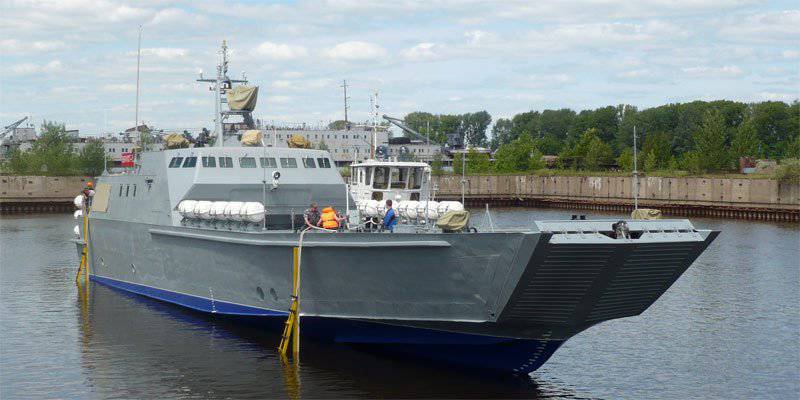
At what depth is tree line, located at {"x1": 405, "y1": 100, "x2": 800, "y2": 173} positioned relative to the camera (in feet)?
284

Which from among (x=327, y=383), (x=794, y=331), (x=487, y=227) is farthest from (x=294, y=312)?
(x=794, y=331)

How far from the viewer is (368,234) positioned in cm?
1880

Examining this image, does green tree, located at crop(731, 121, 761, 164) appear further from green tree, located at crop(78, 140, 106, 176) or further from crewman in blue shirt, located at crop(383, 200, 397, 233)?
crewman in blue shirt, located at crop(383, 200, 397, 233)

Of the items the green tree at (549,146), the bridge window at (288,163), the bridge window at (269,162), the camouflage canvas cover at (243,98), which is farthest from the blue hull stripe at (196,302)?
the green tree at (549,146)

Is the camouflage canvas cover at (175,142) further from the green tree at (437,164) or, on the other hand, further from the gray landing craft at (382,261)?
Result: the green tree at (437,164)

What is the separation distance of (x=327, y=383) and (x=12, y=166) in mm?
101856

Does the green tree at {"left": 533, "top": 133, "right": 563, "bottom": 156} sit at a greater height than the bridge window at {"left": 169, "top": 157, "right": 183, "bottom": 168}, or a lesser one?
greater

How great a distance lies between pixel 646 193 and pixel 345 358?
63610mm

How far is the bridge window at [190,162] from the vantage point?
25734 millimetres

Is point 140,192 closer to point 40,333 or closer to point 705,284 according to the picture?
point 40,333

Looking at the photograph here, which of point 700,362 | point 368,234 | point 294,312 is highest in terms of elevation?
point 368,234

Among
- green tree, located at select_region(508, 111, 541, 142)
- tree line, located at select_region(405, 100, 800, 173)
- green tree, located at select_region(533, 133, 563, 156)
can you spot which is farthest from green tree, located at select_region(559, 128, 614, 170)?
green tree, located at select_region(508, 111, 541, 142)

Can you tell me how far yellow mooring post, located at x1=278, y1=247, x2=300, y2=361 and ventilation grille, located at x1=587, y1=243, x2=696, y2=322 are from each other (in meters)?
6.45

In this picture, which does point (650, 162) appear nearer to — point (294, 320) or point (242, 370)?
point (294, 320)
